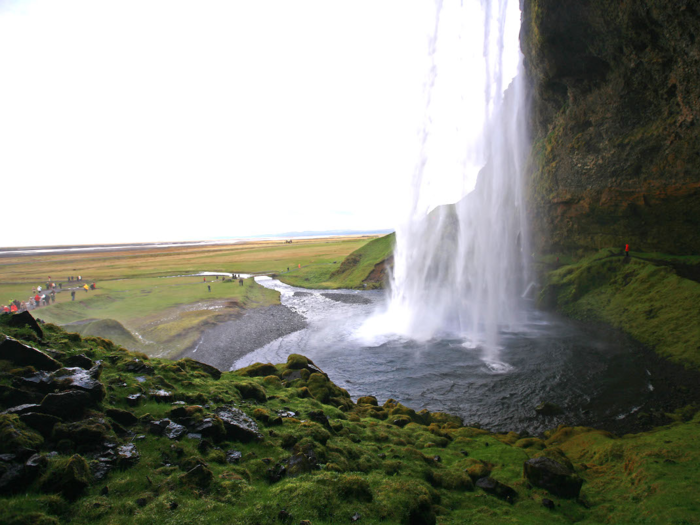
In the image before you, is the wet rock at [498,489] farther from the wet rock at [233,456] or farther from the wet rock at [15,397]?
the wet rock at [15,397]

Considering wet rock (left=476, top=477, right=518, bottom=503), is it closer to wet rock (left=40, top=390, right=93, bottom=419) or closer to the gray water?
the gray water

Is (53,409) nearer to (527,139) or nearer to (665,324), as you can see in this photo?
(665,324)

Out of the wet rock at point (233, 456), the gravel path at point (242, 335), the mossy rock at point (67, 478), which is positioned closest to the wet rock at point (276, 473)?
the wet rock at point (233, 456)

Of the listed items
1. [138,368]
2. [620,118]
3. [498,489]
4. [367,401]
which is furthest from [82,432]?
[620,118]

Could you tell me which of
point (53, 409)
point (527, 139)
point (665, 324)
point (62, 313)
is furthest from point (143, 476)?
point (527, 139)

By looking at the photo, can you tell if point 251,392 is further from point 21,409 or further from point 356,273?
point 356,273

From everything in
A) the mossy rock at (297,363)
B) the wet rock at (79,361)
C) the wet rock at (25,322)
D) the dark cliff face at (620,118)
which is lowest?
the mossy rock at (297,363)

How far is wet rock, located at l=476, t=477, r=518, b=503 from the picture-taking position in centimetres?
902

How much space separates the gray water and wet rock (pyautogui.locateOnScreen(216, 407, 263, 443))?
9.96 metres

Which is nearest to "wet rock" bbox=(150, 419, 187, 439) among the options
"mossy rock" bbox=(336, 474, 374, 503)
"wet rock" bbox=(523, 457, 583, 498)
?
"mossy rock" bbox=(336, 474, 374, 503)

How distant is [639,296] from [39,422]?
3552cm

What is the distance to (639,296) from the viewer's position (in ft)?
86.4

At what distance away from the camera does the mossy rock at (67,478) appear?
6.23 m

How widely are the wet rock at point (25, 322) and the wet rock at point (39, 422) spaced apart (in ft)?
16.0
